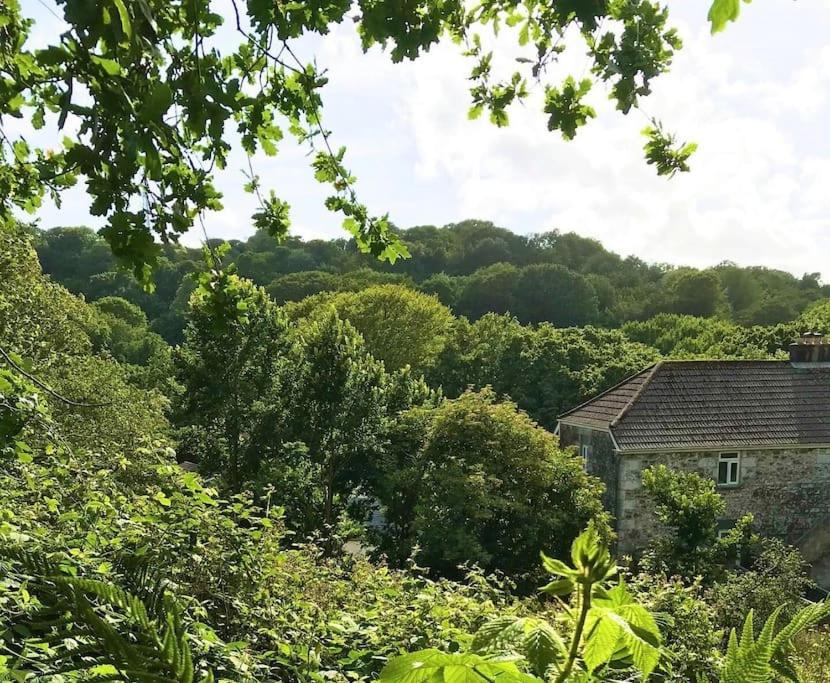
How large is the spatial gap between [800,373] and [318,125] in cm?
2351

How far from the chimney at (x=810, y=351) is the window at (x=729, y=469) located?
16.2ft

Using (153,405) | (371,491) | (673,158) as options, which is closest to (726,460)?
(371,491)

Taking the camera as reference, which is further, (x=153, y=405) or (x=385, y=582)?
(x=153, y=405)

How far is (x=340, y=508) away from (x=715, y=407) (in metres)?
11.7

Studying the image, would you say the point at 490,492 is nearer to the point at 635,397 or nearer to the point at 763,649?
the point at 635,397

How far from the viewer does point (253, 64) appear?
4.08m

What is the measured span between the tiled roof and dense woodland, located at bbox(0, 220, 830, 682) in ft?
10.8

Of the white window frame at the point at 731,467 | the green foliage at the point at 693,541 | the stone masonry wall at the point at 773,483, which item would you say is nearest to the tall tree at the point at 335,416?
the stone masonry wall at the point at 773,483

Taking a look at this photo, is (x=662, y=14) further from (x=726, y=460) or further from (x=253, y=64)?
(x=726, y=460)

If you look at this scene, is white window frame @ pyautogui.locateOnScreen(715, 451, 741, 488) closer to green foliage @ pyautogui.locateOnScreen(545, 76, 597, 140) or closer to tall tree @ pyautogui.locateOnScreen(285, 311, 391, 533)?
tall tree @ pyautogui.locateOnScreen(285, 311, 391, 533)

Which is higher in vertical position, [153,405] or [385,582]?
[153,405]

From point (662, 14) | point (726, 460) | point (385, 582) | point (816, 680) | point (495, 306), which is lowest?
point (816, 680)

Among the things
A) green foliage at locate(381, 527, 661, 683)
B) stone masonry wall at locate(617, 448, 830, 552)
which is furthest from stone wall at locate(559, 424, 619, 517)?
green foliage at locate(381, 527, 661, 683)

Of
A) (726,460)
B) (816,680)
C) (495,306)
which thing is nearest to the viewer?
(816,680)
